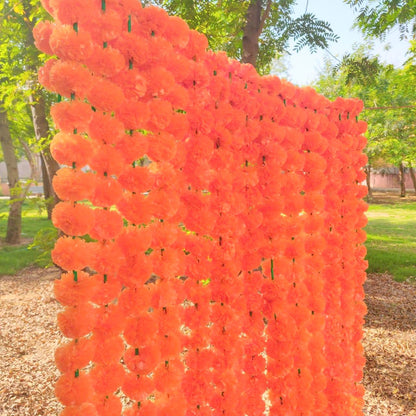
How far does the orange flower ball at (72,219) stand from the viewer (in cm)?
100

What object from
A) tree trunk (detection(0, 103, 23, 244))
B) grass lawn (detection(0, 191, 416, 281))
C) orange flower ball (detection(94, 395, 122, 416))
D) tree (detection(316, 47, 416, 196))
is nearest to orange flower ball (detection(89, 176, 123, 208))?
orange flower ball (detection(94, 395, 122, 416))

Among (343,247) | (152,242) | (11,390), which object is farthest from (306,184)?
(11,390)

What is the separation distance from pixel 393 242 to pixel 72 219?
34.1ft

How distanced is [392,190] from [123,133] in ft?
94.7

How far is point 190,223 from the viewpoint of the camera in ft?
4.33

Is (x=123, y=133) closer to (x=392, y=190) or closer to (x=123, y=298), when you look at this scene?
(x=123, y=298)

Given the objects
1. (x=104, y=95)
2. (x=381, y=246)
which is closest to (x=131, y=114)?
(x=104, y=95)

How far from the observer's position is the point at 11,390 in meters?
3.28

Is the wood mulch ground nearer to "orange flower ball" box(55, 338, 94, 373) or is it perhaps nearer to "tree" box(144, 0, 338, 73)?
"orange flower ball" box(55, 338, 94, 373)

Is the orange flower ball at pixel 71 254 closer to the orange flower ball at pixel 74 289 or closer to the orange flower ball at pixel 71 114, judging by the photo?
the orange flower ball at pixel 74 289

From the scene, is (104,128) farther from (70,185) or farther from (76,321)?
(76,321)

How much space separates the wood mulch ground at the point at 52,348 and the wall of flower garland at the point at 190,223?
1.67 meters

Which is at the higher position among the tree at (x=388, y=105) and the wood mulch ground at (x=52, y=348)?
the tree at (x=388, y=105)

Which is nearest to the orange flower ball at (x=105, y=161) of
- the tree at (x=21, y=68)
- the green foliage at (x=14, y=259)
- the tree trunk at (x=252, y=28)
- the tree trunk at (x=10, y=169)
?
the tree trunk at (x=252, y=28)
